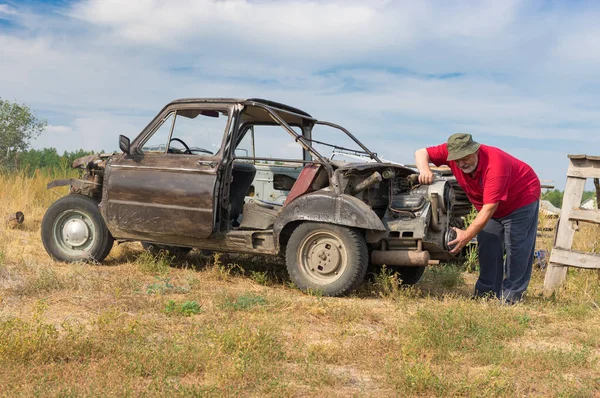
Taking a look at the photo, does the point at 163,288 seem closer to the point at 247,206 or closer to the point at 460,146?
the point at 247,206

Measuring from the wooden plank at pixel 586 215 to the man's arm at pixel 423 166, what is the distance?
2.53 m

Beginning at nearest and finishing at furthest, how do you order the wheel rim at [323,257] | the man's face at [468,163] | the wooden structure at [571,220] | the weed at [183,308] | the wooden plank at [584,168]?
the weed at [183,308], the man's face at [468,163], the wheel rim at [323,257], the wooden structure at [571,220], the wooden plank at [584,168]

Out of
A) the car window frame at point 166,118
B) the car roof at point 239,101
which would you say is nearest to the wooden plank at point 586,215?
the car roof at point 239,101

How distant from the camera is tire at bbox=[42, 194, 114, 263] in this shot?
7598 millimetres

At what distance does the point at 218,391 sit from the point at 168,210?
Result: 11.9ft

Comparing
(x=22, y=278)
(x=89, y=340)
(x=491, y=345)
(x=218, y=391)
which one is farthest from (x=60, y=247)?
(x=491, y=345)

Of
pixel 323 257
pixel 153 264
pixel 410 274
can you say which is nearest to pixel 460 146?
pixel 323 257

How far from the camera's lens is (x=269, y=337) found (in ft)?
14.7

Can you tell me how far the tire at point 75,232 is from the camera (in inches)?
299

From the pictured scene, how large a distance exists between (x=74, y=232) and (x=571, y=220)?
6.27 meters

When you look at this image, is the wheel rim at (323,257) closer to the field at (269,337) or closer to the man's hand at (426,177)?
the field at (269,337)

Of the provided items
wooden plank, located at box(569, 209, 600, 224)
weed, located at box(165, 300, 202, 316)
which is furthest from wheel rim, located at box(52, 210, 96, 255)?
wooden plank, located at box(569, 209, 600, 224)

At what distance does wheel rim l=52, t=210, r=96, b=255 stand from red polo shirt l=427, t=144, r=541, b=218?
4395 mm

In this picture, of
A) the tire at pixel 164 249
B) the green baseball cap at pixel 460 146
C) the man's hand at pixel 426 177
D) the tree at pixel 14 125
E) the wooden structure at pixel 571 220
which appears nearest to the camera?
the green baseball cap at pixel 460 146
